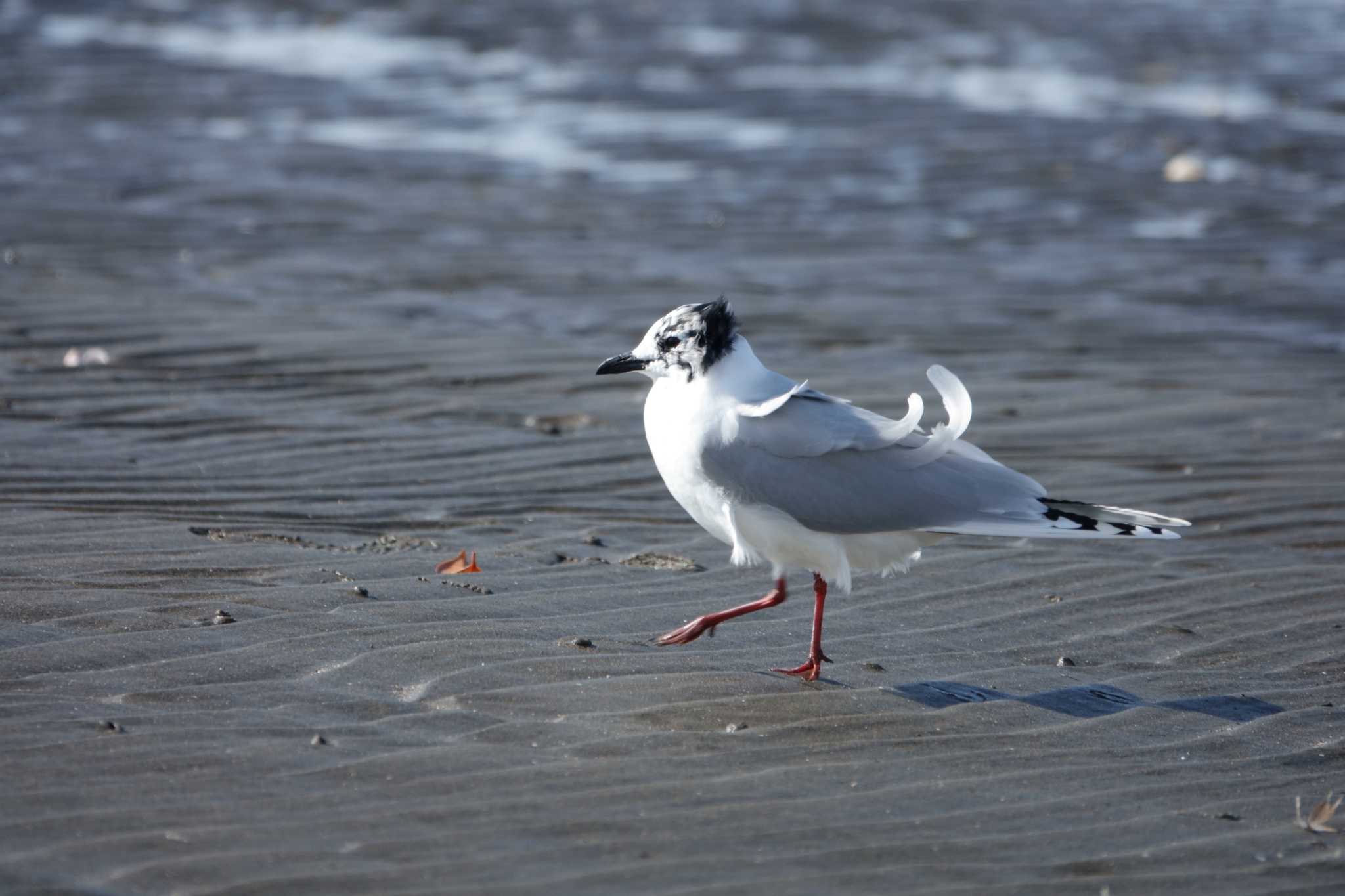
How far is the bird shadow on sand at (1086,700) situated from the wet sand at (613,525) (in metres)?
0.02

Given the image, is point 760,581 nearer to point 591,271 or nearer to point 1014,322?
point 1014,322

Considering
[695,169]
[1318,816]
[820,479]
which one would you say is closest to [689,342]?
[820,479]

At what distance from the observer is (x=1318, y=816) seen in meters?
4.16

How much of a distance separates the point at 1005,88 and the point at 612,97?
4580 millimetres

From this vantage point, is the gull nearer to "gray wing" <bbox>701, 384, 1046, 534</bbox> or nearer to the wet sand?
"gray wing" <bbox>701, 384, 1046, 534</bbox>

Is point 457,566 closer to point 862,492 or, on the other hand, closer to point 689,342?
point 689,342

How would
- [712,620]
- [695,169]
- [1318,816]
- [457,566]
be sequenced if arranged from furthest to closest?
[695,169] → [457,566] → [712,620] → [1318,816]

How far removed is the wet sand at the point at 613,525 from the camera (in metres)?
3.96

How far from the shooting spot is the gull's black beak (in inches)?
218

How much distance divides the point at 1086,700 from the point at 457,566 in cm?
215

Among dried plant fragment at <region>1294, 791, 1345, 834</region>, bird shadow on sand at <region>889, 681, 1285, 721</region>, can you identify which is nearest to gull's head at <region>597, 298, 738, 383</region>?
bird shadow on sand at <region>889, 681, 1285, 721</region>

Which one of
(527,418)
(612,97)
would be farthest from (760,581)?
(612,97)

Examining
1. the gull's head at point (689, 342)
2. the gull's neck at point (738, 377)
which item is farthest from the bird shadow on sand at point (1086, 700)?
the gull's head at point (689, 342)

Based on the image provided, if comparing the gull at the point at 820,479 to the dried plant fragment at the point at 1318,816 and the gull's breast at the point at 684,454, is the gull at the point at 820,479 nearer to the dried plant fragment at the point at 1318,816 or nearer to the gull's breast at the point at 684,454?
Result: the gull's breast at the point at 684,454
